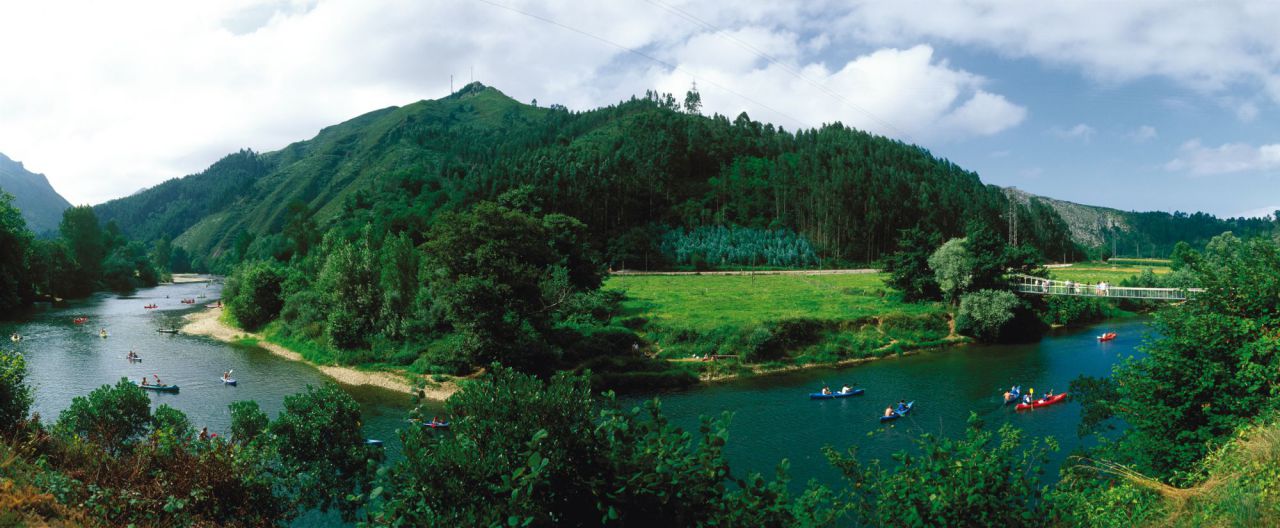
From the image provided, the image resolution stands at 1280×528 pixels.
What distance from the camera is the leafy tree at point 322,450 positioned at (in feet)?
65.8

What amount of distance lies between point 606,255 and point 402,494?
9923 cm

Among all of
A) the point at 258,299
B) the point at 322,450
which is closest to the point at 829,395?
the point at 322,450

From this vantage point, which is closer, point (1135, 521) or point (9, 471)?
point (1135, 521)

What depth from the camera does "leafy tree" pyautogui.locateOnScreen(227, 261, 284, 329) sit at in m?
69.2

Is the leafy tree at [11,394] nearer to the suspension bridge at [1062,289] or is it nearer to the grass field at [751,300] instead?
the grass field at [751,300]

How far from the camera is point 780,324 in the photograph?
2138 inches

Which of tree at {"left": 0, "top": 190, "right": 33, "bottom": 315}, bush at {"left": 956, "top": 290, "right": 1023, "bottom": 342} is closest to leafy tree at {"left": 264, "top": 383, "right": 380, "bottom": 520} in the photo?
bush at {"left": 956, "top": 290, "right": 1023, "bottom": 342}

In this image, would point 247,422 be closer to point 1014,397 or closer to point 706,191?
point 1014,397

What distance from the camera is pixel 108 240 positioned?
13225 centimetres

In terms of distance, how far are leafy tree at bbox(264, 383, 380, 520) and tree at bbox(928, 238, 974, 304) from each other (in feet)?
191

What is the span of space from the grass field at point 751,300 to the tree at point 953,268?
6.83 ft

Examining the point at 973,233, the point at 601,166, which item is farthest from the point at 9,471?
the point at 601,166

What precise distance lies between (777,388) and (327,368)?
34.8m

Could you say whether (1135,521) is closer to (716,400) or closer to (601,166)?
(716,400)
